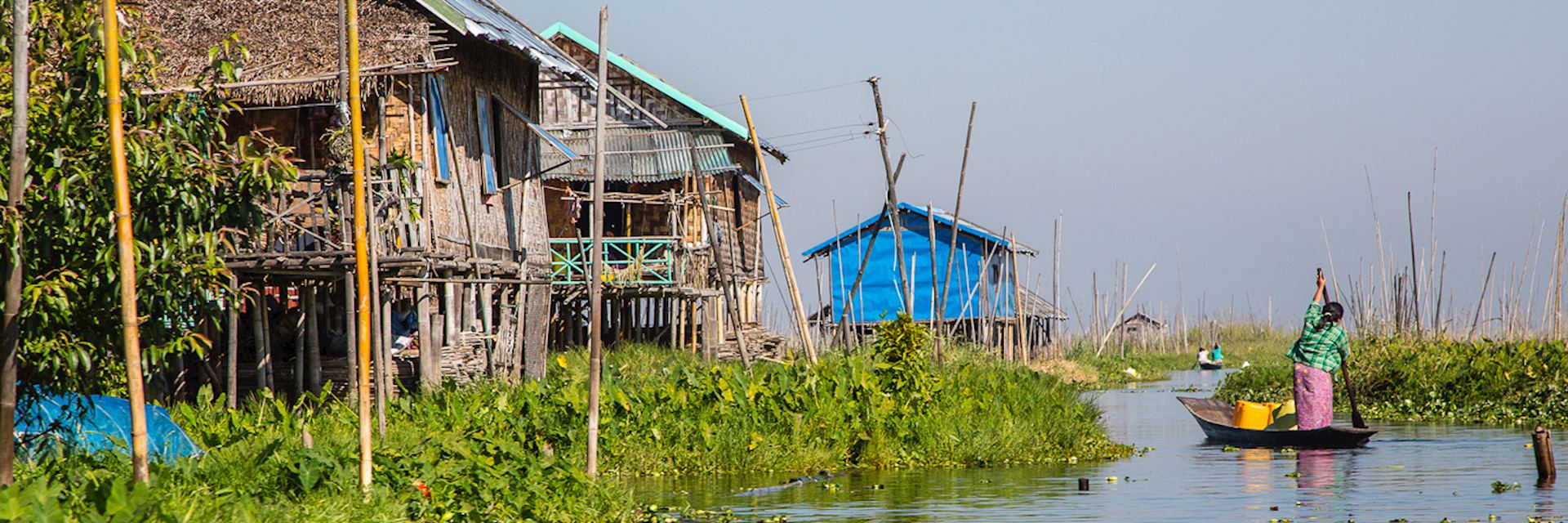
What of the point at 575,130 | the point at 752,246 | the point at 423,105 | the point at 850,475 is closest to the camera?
the point at 850,475

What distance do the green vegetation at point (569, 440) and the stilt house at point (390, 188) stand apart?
0.87 m

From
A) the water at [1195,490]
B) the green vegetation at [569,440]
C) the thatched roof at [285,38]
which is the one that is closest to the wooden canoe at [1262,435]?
the water at [1195,490]

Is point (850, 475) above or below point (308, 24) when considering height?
below

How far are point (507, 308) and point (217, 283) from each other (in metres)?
9.73

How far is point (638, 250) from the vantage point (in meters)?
21.6

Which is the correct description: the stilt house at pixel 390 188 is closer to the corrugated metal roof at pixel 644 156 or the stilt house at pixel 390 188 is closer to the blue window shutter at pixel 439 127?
the blue window shutter at pixel 439 127

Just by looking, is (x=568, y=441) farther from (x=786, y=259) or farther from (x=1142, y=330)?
(x=1142, y=330)

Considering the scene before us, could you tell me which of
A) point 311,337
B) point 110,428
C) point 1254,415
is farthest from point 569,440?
point 1254,415

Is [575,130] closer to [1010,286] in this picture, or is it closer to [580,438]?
Result: [580,438]

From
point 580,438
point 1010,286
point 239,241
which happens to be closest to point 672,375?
point 580,438

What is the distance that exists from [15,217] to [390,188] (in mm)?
6970

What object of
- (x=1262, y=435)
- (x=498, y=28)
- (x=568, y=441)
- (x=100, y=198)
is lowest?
(x=1262, y=435)

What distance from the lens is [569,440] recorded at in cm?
1279

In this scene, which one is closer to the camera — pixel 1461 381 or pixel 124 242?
pixel 124 242
